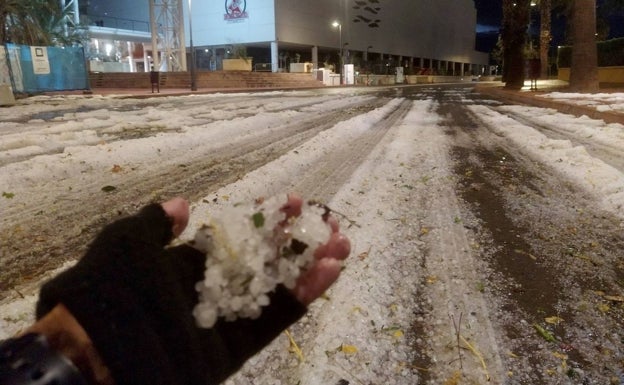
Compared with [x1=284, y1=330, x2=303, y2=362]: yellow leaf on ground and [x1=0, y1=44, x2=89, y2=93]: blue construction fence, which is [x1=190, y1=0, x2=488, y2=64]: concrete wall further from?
[x1=284, y1=330, x2=303, y2=362]: yellow leaf on ground

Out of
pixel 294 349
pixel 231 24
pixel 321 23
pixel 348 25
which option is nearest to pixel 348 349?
pixel 294 349

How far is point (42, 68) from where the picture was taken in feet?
55.4

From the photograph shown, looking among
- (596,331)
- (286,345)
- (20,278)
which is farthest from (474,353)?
(20,278)

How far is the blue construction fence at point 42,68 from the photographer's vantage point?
51.1ft

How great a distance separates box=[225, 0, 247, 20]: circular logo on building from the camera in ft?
135

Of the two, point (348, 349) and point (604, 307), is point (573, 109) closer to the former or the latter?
point (604, 307)

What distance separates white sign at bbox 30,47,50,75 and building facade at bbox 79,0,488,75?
12.6 m

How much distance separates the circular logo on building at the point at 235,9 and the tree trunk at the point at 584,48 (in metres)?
32.9

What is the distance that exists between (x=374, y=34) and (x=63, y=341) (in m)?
62.3

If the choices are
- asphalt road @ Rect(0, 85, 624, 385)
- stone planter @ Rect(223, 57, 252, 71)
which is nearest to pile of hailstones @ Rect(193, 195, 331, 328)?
asphalt road @ Rect(0, 85, 624, 385)

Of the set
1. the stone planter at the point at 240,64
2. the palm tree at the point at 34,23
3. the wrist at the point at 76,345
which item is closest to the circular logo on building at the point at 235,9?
the stone planter at the point at 240,64

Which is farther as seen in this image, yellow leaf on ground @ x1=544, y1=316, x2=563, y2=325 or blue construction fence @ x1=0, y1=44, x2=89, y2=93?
blue construction fence @ x1=0, y1=44, x2=89, y2=93

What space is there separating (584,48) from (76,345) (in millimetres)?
16393

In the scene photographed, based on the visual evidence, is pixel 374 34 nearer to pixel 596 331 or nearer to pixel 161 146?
pixel 161 146
